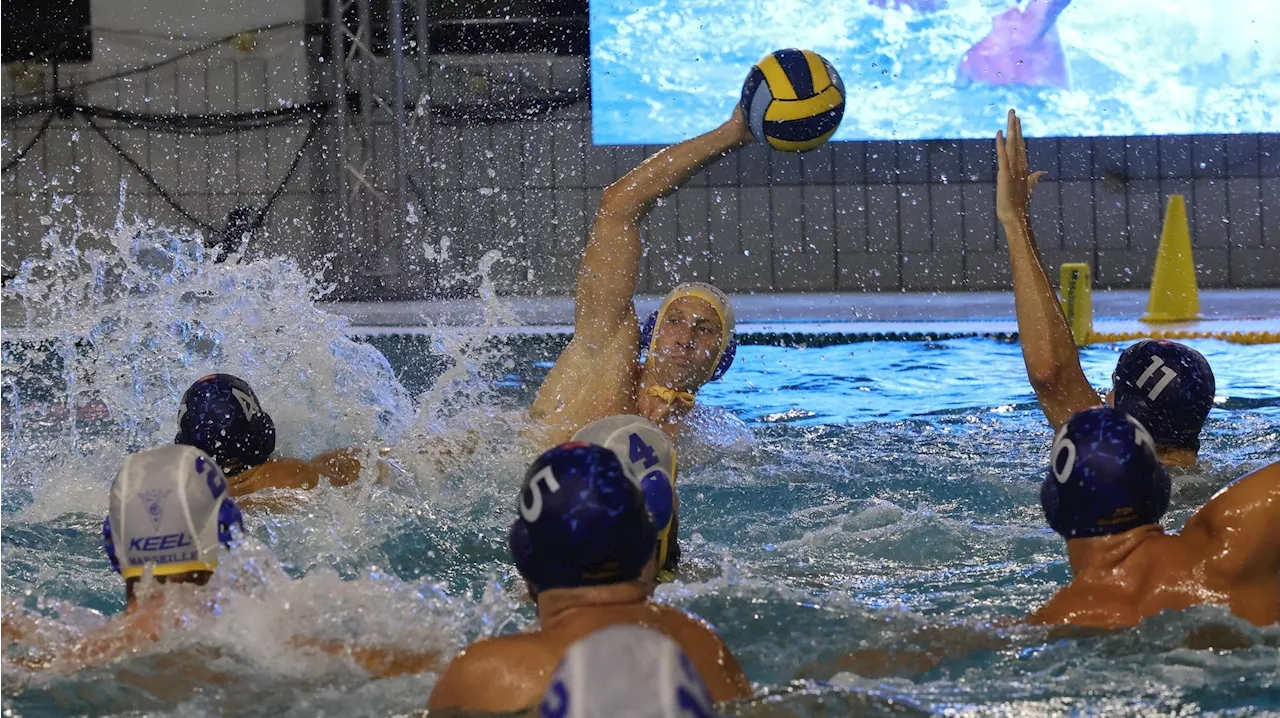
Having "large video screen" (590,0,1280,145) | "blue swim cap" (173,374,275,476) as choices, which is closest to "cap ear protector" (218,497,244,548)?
"blue swim cap" (173,374,275,476)

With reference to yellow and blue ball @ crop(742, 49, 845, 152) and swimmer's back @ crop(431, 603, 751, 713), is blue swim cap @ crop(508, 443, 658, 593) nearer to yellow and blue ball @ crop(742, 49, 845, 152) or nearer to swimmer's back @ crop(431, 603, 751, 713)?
swimmer's back @ crop(431, 603, 751, 713)

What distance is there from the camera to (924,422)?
6066 millimetres

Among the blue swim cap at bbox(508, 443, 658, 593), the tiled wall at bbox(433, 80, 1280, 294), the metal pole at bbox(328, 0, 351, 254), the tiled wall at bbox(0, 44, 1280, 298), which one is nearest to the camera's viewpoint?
the blue swim cap at bbox(508, 443, 658, 593)

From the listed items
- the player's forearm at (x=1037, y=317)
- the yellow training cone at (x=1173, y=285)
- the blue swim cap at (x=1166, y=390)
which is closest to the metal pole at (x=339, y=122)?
the yellow training cone at (x=1173, y=285)

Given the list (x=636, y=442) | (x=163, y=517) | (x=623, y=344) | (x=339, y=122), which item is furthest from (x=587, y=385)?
(x=339, y=122)

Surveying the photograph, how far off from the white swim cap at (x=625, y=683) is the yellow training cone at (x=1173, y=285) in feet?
30.4

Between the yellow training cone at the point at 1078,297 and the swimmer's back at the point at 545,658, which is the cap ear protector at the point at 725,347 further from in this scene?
the yellow training cone at the point at 1078,297

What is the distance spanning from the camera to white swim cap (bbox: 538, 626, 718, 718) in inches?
45.2

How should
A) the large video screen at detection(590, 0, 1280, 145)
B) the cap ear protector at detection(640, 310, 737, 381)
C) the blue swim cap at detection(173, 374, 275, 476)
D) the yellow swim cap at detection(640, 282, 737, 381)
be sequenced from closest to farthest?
the blue swim cap at detection(173, 374, 275, 476) < the yellow swim cap at detection(640, 282, 737, 381) < the cap ear protector at detection(640, 310, 737, 381) < the large video screen at detection(590, 0, 1280, 145)

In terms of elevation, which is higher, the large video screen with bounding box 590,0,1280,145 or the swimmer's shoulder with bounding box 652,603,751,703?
the large video screen with bounding box 590,0,1280,145

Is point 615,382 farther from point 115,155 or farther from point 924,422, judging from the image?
point 115,155

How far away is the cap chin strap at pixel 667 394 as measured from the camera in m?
4.36

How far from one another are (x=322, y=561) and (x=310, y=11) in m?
10.1

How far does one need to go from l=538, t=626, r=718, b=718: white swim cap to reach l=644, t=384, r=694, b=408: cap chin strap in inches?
125
